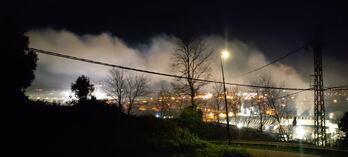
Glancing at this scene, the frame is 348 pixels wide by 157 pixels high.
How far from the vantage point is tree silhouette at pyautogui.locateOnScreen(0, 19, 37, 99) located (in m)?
19.0

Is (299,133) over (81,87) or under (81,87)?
under

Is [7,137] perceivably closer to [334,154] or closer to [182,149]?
[182,149]

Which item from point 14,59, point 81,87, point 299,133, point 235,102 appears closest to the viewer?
point 14,59

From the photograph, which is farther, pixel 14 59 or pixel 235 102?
pixel 235 102

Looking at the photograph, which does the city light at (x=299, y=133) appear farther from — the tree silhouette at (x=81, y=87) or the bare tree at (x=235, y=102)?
the tree silhouette at (x=81, y=87)

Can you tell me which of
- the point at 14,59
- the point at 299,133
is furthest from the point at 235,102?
the point at 14,59

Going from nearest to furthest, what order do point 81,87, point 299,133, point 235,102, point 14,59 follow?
point 14,59
point 81,87
point 235,102
point 299,133

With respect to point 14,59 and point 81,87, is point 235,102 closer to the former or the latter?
point 81,87

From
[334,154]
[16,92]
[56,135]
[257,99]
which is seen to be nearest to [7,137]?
[56,135]

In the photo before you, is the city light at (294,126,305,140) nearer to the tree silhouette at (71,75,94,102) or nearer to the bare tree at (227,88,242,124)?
the bare tree at (227,88,242,124)

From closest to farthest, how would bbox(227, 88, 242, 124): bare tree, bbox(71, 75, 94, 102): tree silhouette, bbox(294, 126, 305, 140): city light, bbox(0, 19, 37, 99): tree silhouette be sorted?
bbox(0, 19, 37, 99): tree silhouette → bbox(71, 75, 94, 102): tree silhouette → bbox(227, 88, 242, 124): bare tree → bbox(294, 126, 305, 140): city light

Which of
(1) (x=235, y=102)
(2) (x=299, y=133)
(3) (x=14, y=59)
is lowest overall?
(2) (x=299, y=133)

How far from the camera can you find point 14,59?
19438 mm

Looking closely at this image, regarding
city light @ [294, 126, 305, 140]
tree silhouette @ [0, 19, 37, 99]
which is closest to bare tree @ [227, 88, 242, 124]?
city light @ [294, 126, 305, 140]
